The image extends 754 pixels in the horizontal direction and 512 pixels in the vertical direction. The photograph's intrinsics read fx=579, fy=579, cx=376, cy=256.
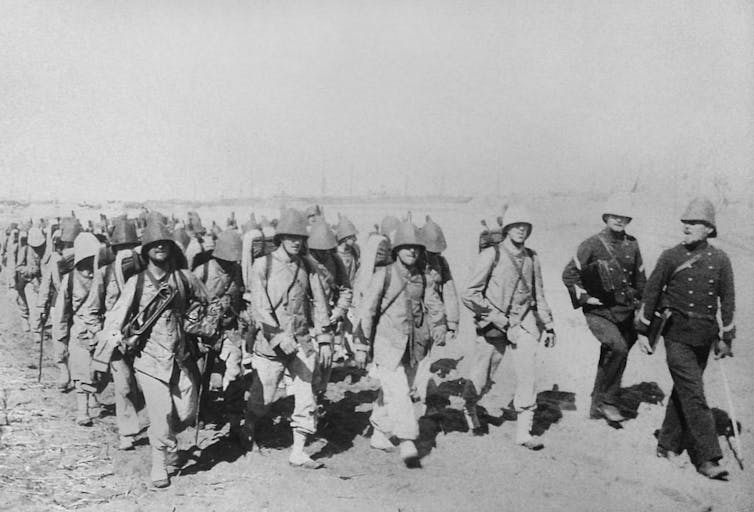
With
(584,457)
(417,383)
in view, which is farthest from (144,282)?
(584,457)

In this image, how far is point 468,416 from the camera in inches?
252

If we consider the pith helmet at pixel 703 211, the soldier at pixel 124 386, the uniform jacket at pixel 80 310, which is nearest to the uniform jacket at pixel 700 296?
the pith helmet at pixel 703 211

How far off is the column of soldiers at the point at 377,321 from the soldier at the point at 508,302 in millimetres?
15

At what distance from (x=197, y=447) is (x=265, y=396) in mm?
1077

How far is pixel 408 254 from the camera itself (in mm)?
5828

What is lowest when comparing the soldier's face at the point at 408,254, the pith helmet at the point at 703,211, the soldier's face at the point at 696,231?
the soldier's face at the point at 408,254

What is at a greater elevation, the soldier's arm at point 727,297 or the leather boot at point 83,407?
the soldier's arm at point 727,297

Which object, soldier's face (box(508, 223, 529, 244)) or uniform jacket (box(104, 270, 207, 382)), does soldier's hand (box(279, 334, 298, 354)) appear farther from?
soldier's face (box(508, 223, 529, 244))

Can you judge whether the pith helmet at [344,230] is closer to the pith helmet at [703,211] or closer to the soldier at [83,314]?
the soldier at [83,314]

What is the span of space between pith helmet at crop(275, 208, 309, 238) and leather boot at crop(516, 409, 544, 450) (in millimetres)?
2909

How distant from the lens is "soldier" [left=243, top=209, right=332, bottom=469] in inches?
216

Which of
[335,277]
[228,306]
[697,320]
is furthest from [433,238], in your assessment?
[697,320]

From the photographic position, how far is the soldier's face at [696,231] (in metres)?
5.35

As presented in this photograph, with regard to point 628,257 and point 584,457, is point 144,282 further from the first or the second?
point 628,257
